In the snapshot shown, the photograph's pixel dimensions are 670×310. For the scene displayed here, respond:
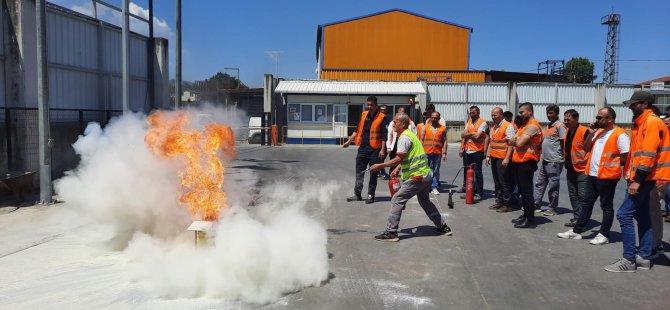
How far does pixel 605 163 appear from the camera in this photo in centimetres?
594

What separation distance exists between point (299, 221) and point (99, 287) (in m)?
2.41

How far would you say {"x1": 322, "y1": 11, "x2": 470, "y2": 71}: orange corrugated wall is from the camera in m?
37.8

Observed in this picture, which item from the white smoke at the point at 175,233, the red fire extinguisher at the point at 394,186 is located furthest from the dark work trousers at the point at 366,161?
the red fire extinguisher at the point at 394,186

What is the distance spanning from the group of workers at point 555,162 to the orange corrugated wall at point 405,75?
77.0ft

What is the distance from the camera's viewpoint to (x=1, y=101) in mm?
10211

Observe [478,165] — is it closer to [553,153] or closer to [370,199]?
[553,153]

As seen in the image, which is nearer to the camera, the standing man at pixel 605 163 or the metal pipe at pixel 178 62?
the standing man at pixel 605 163

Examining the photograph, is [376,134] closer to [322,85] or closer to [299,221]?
[299,221]

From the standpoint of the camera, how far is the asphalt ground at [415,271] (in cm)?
451

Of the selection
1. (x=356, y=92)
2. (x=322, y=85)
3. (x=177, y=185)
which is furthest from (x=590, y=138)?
(x=322, y=85)

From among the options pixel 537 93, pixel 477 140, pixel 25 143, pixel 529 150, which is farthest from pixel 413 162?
pixel 537 93

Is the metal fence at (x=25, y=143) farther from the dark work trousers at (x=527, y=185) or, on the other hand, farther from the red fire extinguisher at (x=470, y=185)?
the dark work trousers at (x=527, y=185)

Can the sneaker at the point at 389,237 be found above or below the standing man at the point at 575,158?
below

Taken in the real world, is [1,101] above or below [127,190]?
above
